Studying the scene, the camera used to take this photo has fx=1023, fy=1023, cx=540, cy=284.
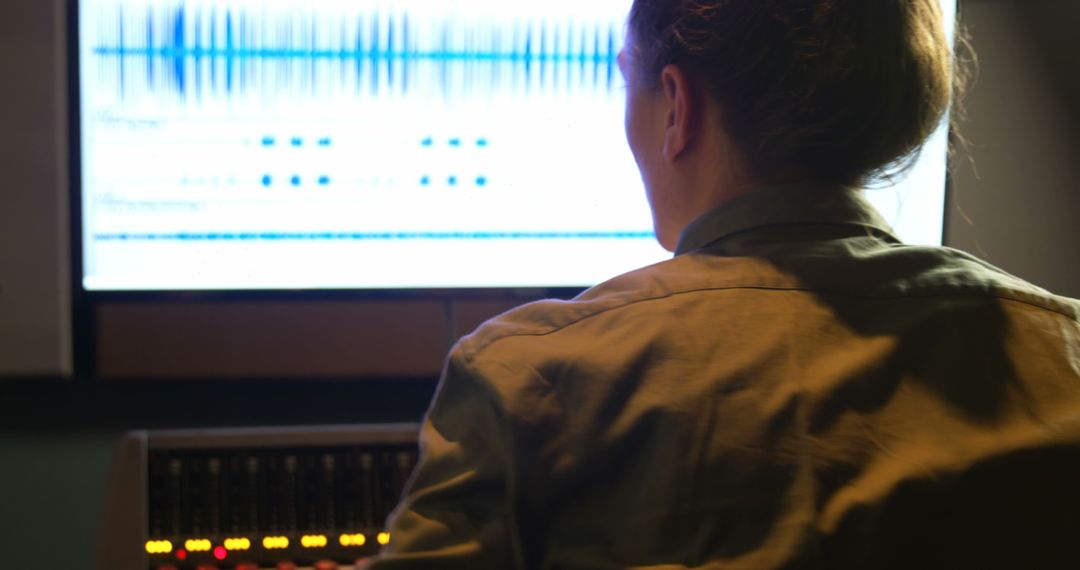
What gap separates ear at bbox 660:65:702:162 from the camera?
665 mm

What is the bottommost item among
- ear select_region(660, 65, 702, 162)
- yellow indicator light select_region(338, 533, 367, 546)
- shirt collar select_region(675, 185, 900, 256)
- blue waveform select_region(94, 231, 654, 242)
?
yellow indicator light select_region(338, 533, 367, 546)

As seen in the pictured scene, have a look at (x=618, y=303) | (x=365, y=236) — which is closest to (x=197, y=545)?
(x=365, y=236)

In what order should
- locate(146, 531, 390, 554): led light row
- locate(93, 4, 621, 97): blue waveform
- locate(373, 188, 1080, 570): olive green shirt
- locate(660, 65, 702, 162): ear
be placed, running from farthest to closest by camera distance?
1. locate(93, 4, 621, 97): blue waveform
2. locate(146, 531, 390, 554): led light row
3. locate(660, 65, 702, 162): ear
4. locate(373, 188, 1080, 570): olive green shirt

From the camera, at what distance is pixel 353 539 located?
0.88 m

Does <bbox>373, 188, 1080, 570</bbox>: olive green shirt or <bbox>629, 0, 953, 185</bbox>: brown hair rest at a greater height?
<bbox>629, 0, 953, 185</bbox>: brown hair

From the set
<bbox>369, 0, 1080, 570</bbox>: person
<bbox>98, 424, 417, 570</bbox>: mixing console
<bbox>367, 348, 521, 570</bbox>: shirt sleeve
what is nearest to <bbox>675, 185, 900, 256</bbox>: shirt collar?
<bbox>369, 0, 1080, 570</bbox>: person

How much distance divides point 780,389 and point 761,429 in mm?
24

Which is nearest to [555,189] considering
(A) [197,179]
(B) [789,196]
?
(A) [197,179]

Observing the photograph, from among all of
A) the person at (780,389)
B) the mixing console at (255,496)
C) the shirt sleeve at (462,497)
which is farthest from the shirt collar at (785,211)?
the mixing console at (255,496)

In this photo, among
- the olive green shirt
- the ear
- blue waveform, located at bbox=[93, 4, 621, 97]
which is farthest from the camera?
blue waveform, located at bbox=[93, 4, 621, 97]

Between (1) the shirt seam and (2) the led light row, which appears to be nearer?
(1) the shirt seam

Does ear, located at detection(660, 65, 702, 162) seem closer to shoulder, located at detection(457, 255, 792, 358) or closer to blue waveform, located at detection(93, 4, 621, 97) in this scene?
shoulder, located at detection(457, 255, 792, 358)

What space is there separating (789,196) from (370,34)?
0.57 meters

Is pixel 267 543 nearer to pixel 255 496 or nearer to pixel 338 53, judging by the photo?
pixel 255 496
